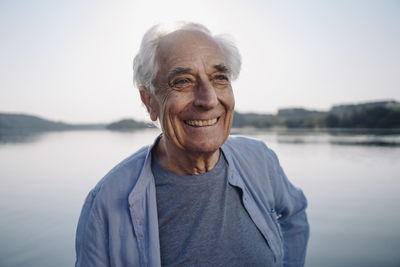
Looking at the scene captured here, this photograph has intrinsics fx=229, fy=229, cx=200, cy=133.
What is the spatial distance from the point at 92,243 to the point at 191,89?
1079mm

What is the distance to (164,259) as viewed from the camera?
1376mm

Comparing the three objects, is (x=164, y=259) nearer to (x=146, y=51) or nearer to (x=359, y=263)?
(x=146, y=51)

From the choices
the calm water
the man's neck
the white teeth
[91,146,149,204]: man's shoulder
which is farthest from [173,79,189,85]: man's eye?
the calm water

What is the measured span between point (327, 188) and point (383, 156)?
921 cm

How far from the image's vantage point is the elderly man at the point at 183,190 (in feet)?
4.40

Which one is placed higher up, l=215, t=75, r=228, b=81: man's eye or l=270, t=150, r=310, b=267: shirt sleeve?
l=215, t=75, r=228, b=81: man's eye

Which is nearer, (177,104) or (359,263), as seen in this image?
(177,104)

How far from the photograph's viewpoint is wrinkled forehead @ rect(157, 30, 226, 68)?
1384 mm

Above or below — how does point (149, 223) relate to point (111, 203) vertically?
below

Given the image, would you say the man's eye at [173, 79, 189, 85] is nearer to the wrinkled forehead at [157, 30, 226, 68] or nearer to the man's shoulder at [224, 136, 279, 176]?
the wrinkled forehead at [157, 30, 226, 68]

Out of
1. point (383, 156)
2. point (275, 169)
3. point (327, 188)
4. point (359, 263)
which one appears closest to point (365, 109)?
point (383, 156)

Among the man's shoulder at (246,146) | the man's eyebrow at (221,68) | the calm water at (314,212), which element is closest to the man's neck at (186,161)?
the man's shoulder at (246,146)

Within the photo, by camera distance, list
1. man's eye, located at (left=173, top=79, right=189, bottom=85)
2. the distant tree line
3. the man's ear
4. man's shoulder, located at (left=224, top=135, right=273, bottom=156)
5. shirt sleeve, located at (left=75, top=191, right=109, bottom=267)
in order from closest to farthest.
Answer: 1. shirt sleeve, located at (left=75, top=191, right=109, bottom=267)
2. man's eye, located at (left=173, top=79, right=189, bottom=85)
3. the man's ear
4. man's shoulder, located at (left=224, top=135, right=273, bottom=156)
5. the distant tree line

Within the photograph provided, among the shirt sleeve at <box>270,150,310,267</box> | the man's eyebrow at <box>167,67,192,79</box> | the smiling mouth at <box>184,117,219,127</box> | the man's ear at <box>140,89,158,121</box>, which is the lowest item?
the shirt sleeve at <box>270,150,310,267</box>
